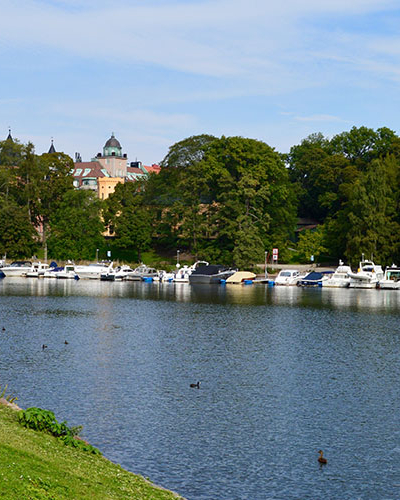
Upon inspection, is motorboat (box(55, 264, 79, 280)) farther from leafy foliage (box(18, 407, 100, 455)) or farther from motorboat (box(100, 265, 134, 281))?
leafy foliage (box(18, 407, 100, 455))

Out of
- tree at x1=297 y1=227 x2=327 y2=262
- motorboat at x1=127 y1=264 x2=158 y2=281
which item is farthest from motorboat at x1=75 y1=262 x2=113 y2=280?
tree at x1=297 y1=227 x2=327 y2=262

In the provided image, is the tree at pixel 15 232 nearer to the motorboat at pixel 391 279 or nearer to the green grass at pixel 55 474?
the motorboat at pixel 391 279

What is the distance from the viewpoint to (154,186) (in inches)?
5157

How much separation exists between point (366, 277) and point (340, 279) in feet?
15.9

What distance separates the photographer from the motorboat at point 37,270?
11644 centimetres

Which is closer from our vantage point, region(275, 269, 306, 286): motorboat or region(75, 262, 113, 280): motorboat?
region(275, 269, 306, 286): motorboat

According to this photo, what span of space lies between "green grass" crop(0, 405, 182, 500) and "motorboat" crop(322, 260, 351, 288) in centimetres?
8801

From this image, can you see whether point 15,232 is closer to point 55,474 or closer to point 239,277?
point 239,277

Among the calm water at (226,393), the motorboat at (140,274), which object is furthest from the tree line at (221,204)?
the calm water at (226,393)

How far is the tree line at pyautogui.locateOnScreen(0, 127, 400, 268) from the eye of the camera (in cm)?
11206

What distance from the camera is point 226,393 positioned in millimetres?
29453

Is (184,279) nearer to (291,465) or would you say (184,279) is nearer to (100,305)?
(100,305)

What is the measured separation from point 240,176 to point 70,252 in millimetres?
31460

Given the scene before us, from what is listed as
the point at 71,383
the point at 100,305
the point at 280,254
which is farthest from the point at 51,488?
the point at 280,254
